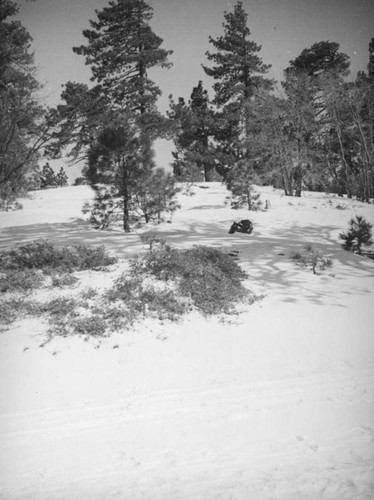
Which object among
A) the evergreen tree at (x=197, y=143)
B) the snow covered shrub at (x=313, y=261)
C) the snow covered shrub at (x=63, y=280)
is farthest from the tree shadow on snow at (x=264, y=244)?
the evergreen tree at (x=197, y=143)

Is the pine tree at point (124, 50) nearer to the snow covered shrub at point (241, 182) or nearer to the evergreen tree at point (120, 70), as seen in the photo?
the evergreen tree at point (120, 70)

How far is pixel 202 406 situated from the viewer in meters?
3.18

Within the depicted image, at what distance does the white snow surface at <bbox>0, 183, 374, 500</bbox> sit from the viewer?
2.35 meters

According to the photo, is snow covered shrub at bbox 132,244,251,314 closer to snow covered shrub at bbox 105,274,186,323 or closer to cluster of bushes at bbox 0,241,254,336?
cluster of bushes at bbox 0,241,254,336

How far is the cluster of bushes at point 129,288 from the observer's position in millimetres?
5039

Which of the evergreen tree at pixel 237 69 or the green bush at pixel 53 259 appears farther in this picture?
the evergreen tree at pixel 237 69

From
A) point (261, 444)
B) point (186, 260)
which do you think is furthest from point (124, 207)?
point (261, 444)

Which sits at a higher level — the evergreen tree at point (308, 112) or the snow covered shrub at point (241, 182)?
the evergreen tree at point (308, 112)

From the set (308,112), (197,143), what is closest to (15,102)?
(308,112)

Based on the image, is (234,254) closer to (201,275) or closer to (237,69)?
(201,275)

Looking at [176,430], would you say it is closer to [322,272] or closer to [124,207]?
[322,272]

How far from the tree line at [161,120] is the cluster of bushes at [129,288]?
12.0 ft

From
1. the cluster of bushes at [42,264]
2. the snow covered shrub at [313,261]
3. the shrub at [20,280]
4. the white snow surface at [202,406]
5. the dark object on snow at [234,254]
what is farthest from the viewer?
the dark object on snow at [234,254]

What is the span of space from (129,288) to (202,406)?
3.33 m
